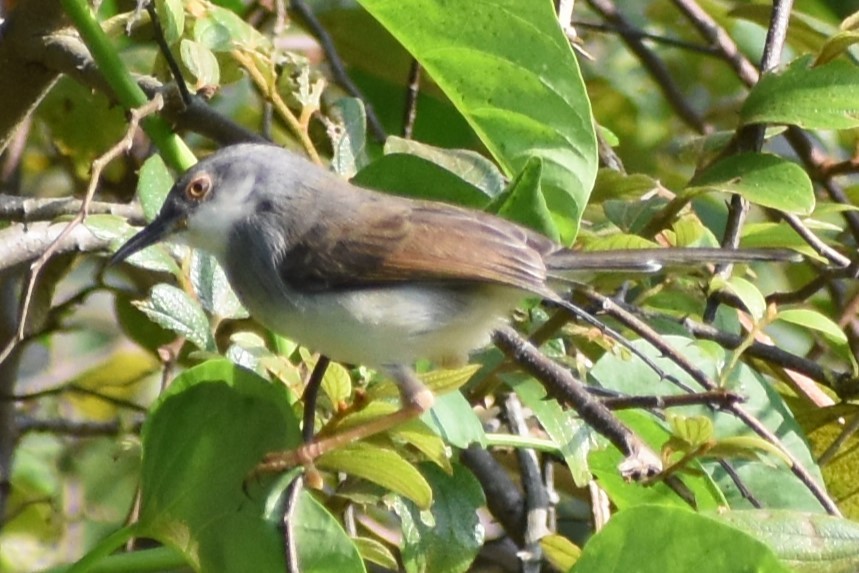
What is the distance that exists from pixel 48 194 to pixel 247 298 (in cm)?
221

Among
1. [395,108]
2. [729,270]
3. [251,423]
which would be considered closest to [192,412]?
[251,423]

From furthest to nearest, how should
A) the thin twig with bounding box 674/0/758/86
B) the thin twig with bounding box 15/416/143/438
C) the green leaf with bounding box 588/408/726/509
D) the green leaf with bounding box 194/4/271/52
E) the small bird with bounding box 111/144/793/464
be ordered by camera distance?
the thin twig with bounding box 674/0/758/86 → the thin twig with bounding box 15/416/143/438 → the green leaf with bounding box 194/4/271/52 → the small bird with bounding box 111/144/793/464 → the green leaf with bounding box 588/408/726/509

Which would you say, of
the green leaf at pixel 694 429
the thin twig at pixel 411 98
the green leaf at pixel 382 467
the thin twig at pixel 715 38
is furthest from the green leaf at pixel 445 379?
the thin twig at pixel 715 38

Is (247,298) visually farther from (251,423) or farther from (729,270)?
(729,270)

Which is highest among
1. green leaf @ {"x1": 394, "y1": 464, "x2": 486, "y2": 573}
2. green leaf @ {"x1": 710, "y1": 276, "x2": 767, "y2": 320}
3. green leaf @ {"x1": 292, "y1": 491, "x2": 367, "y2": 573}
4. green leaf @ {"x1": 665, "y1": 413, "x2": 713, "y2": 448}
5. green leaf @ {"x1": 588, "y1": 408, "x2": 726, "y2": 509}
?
green leaf @ {"x1": 665, "y1": 413, "x2": 713, "y2": 448}

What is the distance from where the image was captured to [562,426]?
2.35 meters

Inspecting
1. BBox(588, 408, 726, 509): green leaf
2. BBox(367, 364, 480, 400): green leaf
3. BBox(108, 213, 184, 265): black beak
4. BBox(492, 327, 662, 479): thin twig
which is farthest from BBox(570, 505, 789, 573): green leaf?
BBox(108, 213, 184, 265): black beak

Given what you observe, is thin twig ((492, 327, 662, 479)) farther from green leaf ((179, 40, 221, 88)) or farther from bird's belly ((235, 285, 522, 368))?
green leaf ((179, 40, 221, 88))

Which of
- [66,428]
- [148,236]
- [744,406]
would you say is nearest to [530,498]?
[744,406]

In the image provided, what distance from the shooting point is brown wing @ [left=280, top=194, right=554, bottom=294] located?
8.18ft

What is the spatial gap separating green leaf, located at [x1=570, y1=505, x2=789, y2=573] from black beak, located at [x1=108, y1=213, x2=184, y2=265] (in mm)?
1050

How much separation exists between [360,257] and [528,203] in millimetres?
520

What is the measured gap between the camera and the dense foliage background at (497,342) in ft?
6.59

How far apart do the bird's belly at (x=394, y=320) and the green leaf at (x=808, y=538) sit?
2.42ft
